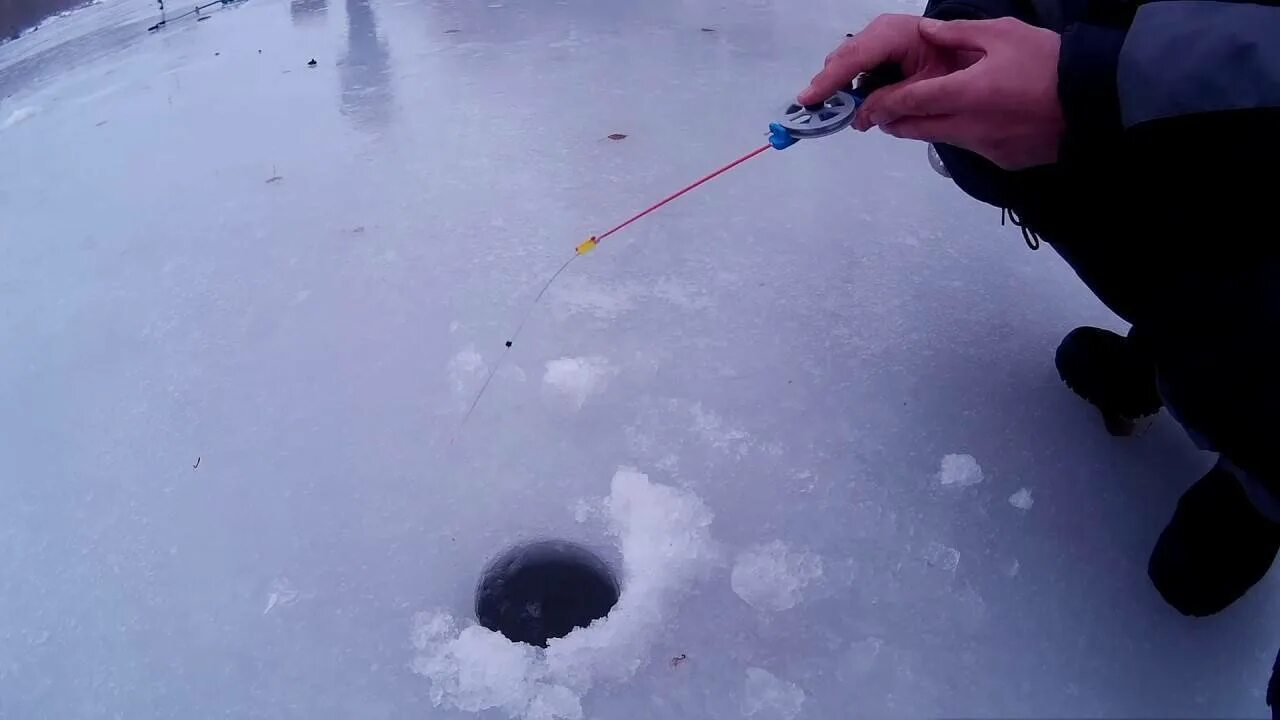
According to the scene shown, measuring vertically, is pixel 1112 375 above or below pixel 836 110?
below

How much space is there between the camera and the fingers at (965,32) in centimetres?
74

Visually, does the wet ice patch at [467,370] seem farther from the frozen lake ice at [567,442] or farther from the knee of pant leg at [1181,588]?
the knee of pant leg at [1181,588]

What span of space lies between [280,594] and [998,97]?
827 mm

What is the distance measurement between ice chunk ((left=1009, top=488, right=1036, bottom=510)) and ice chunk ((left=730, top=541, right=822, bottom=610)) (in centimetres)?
23

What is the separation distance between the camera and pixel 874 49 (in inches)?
34.8

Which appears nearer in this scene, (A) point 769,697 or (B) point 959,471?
(A) point 769,697

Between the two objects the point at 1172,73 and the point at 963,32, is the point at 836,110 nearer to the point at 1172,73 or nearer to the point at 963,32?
the point at 963,32

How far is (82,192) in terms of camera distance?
1610 mm

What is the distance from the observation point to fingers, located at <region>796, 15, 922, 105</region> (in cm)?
88

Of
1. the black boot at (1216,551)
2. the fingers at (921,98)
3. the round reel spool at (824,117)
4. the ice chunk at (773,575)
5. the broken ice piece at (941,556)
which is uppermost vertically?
the fingers at (921,98)

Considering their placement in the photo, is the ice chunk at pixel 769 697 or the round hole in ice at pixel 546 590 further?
the round hole in ice at pixel 546 590

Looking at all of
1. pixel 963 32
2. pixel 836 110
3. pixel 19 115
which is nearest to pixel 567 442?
pixel 836 110

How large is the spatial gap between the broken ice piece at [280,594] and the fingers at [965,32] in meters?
0.84

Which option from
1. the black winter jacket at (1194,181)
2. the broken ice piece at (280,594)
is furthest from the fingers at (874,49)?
the broken ice piece at (280,594)
